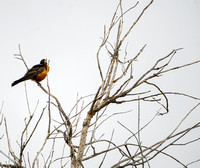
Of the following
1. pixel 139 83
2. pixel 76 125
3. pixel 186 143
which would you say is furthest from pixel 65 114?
pixel 186 143

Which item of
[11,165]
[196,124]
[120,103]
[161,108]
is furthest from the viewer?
[161,108]

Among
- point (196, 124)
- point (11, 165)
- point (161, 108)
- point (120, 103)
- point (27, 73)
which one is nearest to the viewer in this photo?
point (196, 124)

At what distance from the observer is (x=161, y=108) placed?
229 centimetres

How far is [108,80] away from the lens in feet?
6.95

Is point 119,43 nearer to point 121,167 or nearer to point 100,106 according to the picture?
point 100,106

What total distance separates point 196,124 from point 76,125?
3.57ft

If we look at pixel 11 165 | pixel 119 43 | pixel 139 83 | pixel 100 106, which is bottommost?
pixel 11 165

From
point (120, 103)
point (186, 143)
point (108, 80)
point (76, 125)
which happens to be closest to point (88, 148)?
point (76, 125)

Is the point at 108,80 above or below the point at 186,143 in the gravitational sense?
above

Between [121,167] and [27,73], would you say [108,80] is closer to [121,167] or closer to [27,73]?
[121,167]

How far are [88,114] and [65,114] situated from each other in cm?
36

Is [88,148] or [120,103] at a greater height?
[120,103]

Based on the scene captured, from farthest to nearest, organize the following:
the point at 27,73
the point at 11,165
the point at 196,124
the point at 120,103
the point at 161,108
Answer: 1. the point at 27,73
2. the point at 161,108
3. the point at 120,103
4. the point at 11,165
5. the point at 196,124

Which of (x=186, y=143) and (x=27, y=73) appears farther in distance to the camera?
(x=27, y=73)
